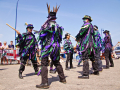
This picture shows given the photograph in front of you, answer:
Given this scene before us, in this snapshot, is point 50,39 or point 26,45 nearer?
point 50,39

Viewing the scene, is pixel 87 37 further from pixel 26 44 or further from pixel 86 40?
pixel 26 44

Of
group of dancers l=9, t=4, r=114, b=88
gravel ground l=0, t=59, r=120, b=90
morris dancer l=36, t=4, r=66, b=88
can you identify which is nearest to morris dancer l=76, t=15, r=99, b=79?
group of dancers l=9, t=4, r=114, b=88

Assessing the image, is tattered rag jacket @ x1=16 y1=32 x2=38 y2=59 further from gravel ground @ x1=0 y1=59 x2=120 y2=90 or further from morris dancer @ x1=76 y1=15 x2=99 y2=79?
morris dancer @ x1=76 y1=15 x2=99 y2=79

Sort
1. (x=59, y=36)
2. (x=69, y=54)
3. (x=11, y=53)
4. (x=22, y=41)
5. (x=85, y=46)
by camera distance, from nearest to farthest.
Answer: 1. (x=59, y=36)
2. (x=85, y=46)
3. (x=22, y=41)
4. (x=69, y=54)
5. (x=11, y=53)

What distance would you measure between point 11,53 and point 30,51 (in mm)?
7391

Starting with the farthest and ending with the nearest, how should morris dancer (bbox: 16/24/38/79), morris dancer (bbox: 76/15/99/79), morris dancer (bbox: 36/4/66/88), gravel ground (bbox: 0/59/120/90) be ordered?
morris dancer (bbox: 16/24/38/79)
morris dancer (bbox: 76/15/99/79)
morris dancer (bbox: 36/4/66/88)
gravel ground (bbox: 0/59/120/90)

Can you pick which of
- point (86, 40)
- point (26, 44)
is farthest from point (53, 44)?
point (26, 44)

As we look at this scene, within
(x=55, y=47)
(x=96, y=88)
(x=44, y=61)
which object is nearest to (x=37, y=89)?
(x=44, y=61)

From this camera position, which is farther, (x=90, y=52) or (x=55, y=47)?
(x=90, y=52)

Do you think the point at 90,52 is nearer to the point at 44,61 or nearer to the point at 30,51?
the point at 44,61

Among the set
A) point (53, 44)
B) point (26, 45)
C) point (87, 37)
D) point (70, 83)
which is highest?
point (87, 37)

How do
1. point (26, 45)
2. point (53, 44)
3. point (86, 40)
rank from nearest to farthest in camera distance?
point (53, 44) < point (86, 40) < point (26, 45)

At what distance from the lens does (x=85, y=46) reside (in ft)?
15.1

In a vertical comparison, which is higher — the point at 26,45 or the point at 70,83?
the point at 26,45
